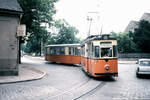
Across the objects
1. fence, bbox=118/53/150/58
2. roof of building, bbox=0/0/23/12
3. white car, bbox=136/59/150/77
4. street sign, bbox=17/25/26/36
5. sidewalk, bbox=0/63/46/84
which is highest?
roof of building, bbox=0/0/23/12

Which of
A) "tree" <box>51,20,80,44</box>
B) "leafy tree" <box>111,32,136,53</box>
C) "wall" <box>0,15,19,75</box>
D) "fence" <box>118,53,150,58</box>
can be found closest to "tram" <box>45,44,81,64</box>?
"wall" <box>0,15,19,75</box>

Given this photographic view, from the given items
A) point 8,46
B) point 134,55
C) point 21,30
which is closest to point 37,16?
point 21,30

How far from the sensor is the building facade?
14348 millimetres

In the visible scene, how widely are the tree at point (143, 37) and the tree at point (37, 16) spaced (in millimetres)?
18780

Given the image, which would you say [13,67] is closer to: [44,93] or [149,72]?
[44,93]

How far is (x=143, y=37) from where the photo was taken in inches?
1430

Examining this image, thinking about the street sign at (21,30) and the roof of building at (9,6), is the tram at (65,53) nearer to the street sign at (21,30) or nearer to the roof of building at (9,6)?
the street sign at (21,30)

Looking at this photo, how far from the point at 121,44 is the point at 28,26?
22.5 metres

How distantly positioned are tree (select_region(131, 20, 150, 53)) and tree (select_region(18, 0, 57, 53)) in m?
18.8

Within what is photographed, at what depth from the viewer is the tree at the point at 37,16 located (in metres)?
24.0

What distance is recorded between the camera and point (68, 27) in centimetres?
5594

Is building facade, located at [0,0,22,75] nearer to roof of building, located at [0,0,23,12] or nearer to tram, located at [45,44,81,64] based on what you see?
roof of building, located at [0,0,23,12]

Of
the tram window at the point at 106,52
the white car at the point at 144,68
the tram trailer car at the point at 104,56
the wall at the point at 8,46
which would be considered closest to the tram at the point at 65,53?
the white car at the point at 144,68

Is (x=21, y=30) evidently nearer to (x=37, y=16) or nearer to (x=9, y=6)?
(x=9, y=6)
